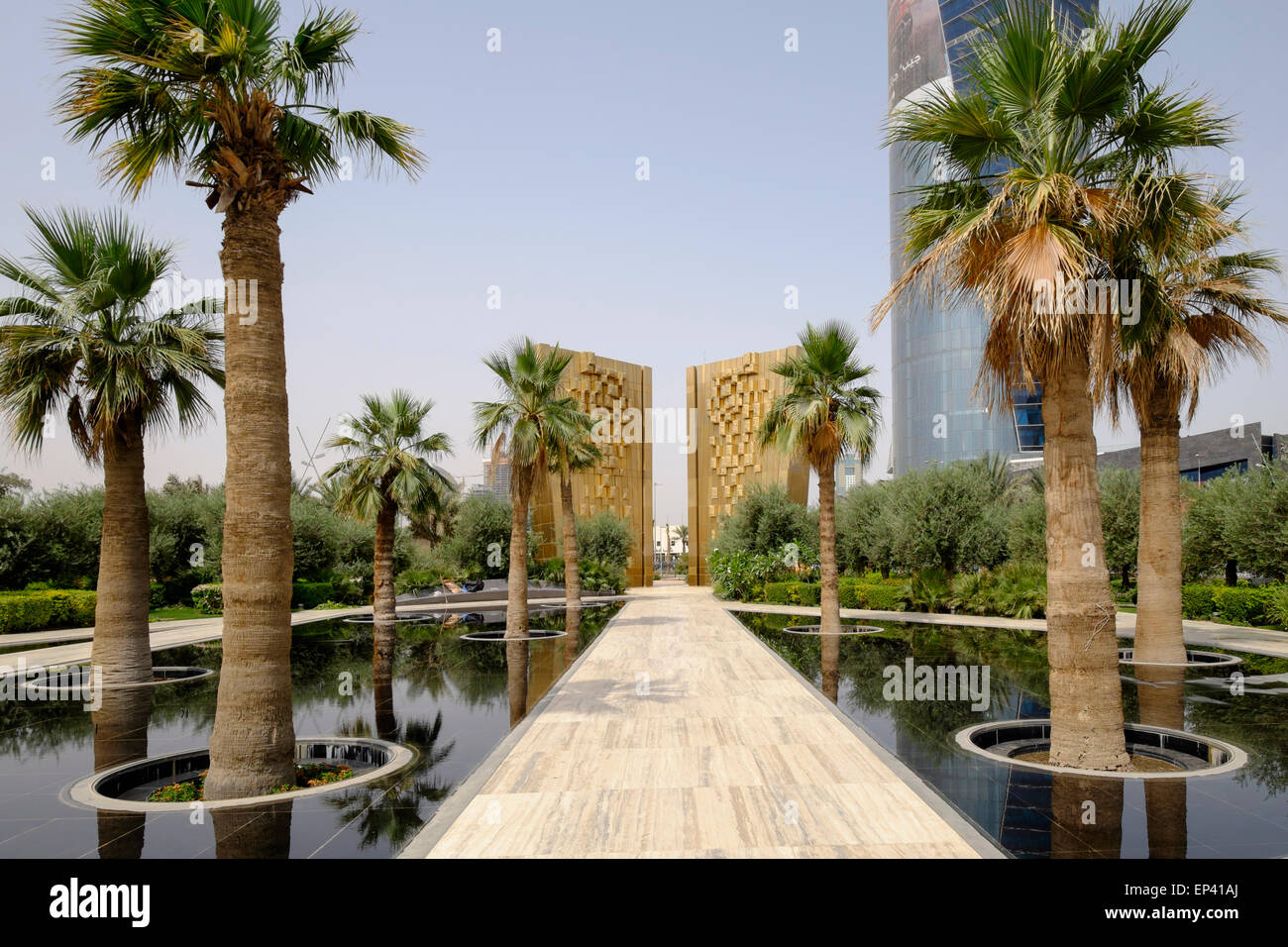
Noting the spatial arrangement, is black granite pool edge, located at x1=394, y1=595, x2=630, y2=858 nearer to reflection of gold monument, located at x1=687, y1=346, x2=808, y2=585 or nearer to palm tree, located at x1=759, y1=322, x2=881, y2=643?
palm tree, located at x1=759, y1=322, x2=881, y2=643

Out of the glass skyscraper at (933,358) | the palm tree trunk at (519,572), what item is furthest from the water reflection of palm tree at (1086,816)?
the glass skyscraper at (933,358)

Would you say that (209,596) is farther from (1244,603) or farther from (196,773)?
(1244,603)

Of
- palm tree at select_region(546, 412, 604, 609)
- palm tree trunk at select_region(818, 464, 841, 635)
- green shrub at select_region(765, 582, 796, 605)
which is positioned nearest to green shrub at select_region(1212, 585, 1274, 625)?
palm tree trunk at select_region(818, 464, 841, 635)

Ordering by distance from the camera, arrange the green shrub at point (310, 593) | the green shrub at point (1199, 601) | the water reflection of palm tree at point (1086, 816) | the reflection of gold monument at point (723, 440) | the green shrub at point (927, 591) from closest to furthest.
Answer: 1. the water reflection of palm tree at point (1086, 816)
2. the green shrub at point (1199, 601)
3. the green shrub at point (927, 591)
4. the green shrub at point (310, 593)
5. the reflection of gold monument at point (723, 440)

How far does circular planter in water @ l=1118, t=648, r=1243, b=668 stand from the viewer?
40.6 feet

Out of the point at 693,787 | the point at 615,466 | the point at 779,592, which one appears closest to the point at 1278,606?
the point at 779,592

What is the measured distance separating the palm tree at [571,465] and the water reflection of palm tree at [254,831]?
12.7m

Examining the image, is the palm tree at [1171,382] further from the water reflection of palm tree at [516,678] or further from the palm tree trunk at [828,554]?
the water reflection of palm tree at [516,678]

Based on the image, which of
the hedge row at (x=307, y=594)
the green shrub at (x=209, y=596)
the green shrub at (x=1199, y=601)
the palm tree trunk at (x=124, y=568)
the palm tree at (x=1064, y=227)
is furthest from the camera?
the hedge row at (x=307, y=594)

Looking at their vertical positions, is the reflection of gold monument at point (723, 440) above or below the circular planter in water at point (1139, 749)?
above

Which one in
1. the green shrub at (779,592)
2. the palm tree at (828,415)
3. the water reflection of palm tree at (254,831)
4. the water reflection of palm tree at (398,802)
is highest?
the palm tree at (828,415)

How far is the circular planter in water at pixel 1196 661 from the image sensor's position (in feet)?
40.6

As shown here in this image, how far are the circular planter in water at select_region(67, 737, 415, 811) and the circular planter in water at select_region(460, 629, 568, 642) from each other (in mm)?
9618
